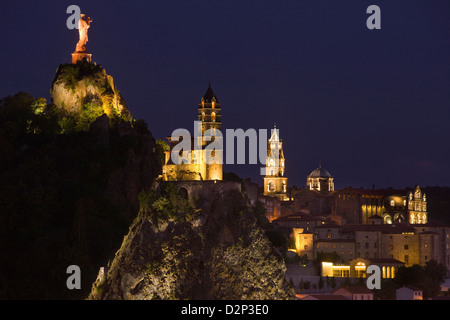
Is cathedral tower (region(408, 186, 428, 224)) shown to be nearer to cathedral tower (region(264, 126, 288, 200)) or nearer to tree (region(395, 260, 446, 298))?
cathedral tower (region(264, 126, 288, 200))

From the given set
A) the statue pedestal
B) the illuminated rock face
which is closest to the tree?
the illuminated rock face

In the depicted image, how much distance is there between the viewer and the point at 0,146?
8994 cm

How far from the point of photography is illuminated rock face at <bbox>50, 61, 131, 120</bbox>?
297ft

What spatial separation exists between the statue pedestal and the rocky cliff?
82.3ft

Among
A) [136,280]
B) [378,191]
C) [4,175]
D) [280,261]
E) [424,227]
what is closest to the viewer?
[136,280]

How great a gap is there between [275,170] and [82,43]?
3727 centimetres

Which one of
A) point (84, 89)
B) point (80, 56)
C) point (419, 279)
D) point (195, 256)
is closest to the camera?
point (195, 256)

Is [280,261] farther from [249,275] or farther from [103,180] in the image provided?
[103,180]

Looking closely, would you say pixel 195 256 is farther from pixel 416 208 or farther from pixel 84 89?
pixel 416 208

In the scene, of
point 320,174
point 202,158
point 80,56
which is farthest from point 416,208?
point 202,158

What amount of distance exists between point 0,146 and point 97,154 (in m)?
7.37

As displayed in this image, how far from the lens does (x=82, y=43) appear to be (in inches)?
3686

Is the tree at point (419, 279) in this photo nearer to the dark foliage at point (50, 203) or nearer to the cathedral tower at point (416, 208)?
the dark foliage at point (50, 203)
